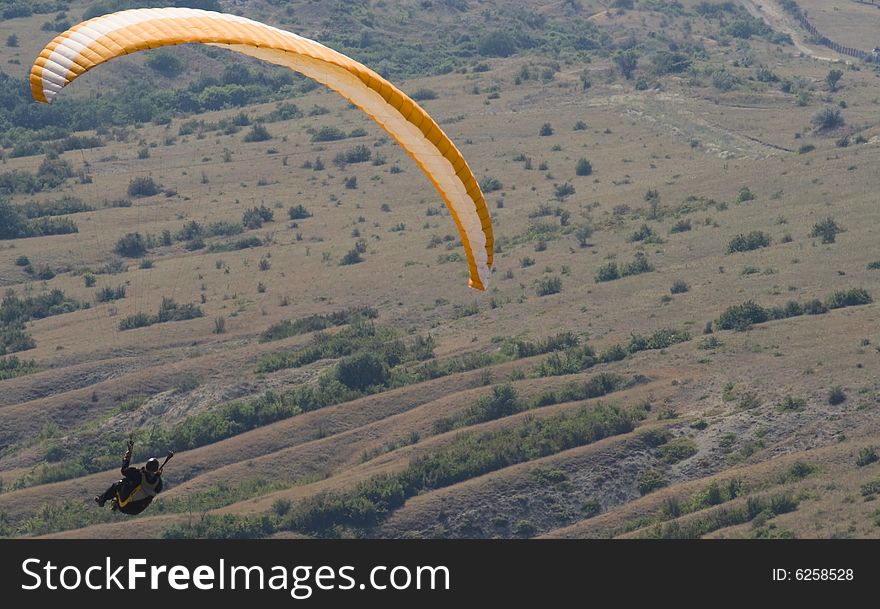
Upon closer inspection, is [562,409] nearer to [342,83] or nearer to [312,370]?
[312,370]

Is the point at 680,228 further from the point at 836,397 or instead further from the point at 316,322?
the point at 836,397

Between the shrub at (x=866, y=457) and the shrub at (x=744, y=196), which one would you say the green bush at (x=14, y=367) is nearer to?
the shrub at (x=866, y=457)

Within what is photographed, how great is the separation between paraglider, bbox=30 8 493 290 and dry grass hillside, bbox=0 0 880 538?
13.1 m

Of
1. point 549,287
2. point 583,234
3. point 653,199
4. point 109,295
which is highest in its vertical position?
Result: point 653,199

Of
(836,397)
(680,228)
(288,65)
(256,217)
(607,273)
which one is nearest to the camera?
(288,65)

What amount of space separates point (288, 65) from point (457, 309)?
33.8 meters

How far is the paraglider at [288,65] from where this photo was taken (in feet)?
94.9

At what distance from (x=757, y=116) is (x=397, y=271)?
3794 cm

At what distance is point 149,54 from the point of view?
403 feet

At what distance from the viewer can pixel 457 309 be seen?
65.3 m

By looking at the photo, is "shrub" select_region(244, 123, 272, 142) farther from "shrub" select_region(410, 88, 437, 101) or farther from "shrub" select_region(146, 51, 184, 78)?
"shrub" select_region(146, 51, 184, 78)

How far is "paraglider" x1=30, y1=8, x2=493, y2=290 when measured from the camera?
28.9 meters
